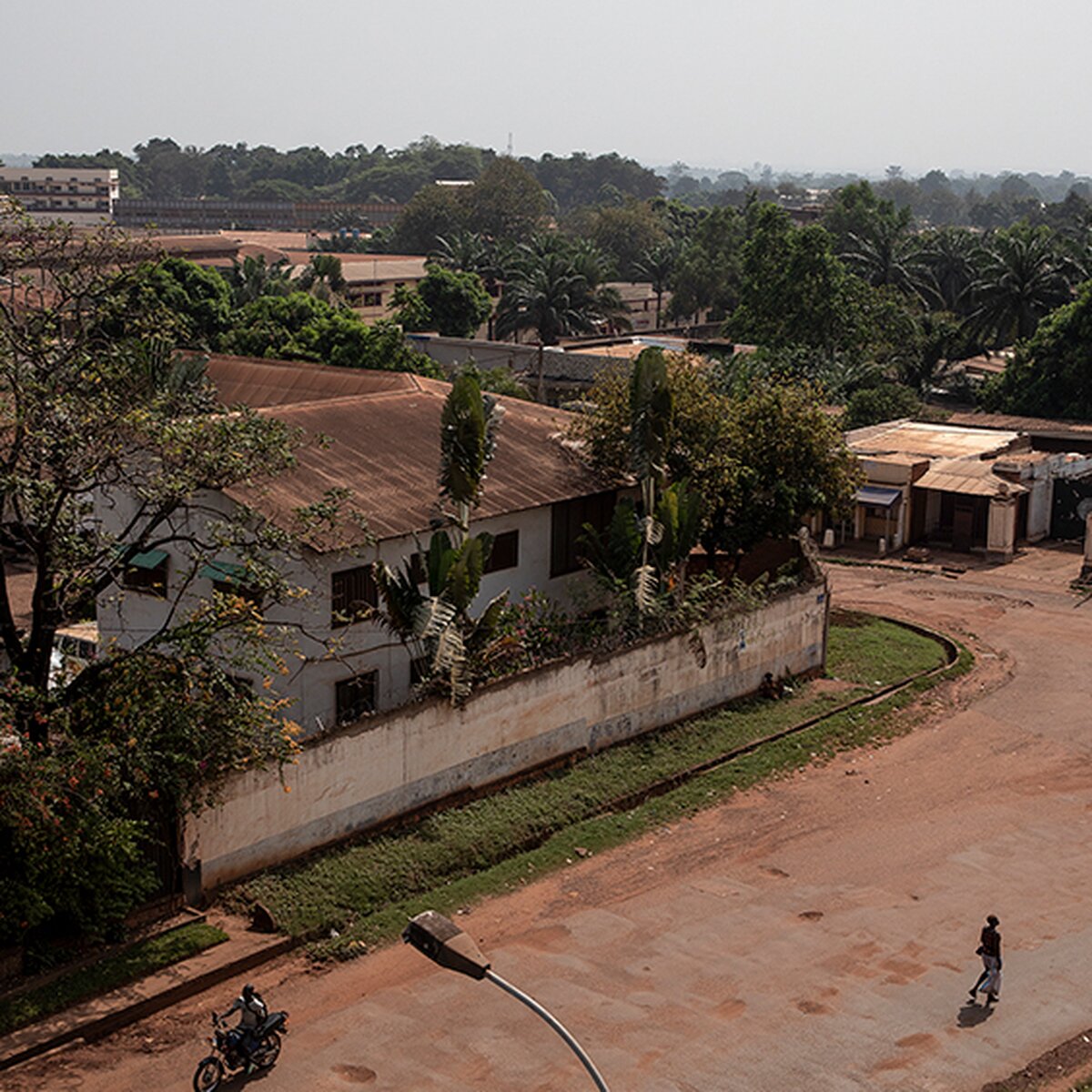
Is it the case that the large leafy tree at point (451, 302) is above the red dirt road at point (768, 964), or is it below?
above

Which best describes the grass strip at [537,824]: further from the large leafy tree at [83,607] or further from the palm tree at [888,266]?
the palm tree at [888,266]

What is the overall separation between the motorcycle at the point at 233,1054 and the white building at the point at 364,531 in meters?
5.23

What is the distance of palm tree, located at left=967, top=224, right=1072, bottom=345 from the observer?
206 ft

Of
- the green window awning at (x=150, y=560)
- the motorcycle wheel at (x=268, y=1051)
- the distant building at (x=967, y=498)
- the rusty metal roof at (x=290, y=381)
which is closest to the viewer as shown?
the motorcycle wheel at (x=268, y=1051)

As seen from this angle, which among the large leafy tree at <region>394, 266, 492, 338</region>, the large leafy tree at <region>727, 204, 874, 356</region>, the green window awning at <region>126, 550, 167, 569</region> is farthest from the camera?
the large leafy tree at <region>394, 266, 492, 338</region>

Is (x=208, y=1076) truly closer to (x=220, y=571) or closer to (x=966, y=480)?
(x=220, y=571)

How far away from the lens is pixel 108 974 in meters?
17.2

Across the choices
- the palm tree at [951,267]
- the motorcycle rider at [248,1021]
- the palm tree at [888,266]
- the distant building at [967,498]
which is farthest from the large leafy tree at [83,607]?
the palm tree at [951,267]

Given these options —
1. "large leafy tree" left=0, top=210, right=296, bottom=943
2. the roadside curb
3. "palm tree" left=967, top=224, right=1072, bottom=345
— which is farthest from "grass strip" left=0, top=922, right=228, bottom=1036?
"palm tree" left=967, top=224, right=1072, bottom=345

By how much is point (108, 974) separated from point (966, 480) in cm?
3017

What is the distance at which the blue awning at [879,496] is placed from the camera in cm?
4144

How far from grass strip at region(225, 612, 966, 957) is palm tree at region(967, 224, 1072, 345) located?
124ft

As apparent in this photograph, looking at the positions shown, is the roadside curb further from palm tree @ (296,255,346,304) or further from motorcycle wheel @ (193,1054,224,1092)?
palm tree @ (296,255,346,304)

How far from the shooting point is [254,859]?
1938cm
